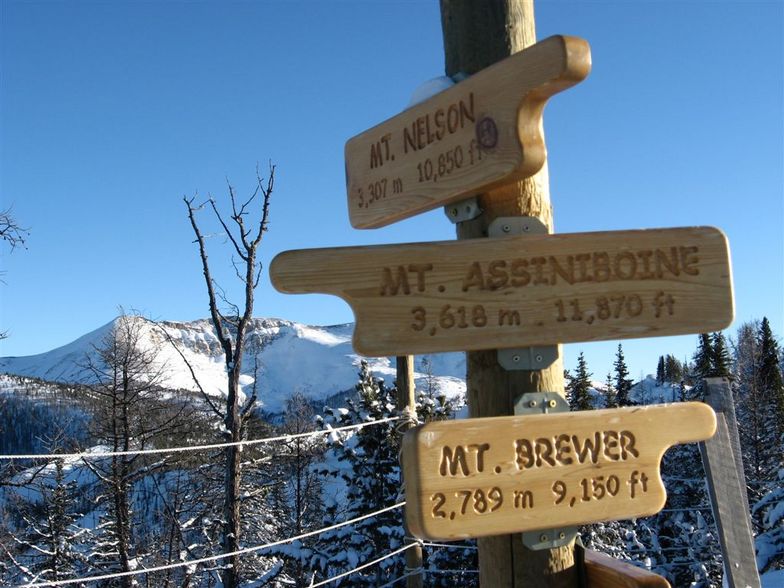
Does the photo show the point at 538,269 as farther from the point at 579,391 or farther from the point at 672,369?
the point at 672,369

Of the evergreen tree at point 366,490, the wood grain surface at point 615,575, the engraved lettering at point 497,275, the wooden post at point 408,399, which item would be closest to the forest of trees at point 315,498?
the evergreen tree at point 366,490

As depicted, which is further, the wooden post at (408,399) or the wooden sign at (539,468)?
the wooden post at (408,399)

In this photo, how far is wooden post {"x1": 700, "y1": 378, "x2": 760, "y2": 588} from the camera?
3445 millimetres

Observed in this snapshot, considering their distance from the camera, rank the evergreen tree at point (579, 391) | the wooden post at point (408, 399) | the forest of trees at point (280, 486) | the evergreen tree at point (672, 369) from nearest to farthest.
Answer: the wooden post at point (408, 399), the forest of trees at point (280, 486), the evergreen tree at point (579, 391), the evergreen tree at point (672, 369)

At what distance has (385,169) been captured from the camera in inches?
91.2

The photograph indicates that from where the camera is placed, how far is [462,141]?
6.75 feet

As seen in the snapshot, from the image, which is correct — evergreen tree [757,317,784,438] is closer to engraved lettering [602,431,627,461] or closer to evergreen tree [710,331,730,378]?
evergreen tree [710,331,730,378]

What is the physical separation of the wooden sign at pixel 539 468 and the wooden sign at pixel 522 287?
216mm

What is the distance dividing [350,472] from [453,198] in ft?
43.2

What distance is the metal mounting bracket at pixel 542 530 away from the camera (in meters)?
1.99

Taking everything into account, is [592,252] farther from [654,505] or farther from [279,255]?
[279,255]

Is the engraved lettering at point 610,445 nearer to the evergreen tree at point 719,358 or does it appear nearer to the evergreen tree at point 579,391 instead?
the evergreen tree at point 579,391

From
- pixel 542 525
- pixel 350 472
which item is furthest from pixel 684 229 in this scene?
pixel 350 472

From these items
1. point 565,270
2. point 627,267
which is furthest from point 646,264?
point 565,270
